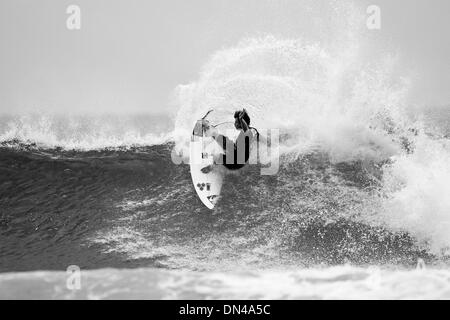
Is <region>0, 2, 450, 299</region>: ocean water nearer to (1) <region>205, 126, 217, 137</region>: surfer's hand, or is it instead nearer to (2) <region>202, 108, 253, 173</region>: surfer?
(2) <region>202, 108, 253, 173</region>: surfer

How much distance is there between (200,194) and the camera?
9.33 meters

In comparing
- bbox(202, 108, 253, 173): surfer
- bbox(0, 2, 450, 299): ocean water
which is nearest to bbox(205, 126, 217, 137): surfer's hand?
bbox(202, 108, 253, 173): surfer

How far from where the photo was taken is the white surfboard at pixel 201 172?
9.32 metres

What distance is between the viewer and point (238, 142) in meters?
9.01

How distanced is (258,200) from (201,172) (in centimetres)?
145

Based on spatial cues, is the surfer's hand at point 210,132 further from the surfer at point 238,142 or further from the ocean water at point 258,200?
the ocean water at point 258,200

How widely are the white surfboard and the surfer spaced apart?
15 cm

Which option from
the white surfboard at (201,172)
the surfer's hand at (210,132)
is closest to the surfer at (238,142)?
the surfer's hand at (210,132)

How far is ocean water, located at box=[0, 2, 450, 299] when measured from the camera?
5.73 m

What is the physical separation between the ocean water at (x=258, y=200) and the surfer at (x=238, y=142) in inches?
21.5

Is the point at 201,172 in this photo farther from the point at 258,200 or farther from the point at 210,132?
the point at 258,200

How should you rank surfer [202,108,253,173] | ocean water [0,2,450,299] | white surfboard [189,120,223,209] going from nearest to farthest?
1. ocean water [0,2,450,299]
2. surfer [202,108,253,173]
3. white surfboard [189,120,223,209]

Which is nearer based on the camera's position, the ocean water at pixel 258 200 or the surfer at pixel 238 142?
the ocean water at pixel 258 200
